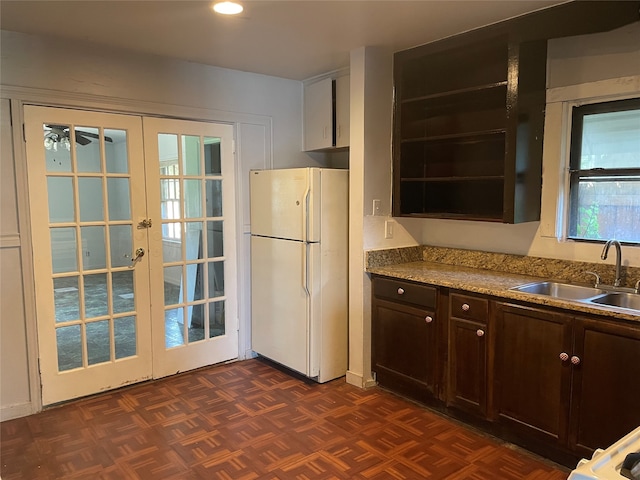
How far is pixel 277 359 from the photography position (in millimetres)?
3787

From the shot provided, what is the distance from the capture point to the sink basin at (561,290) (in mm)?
2680

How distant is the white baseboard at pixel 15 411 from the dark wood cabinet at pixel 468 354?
2.68 m

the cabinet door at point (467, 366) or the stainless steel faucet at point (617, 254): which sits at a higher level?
the stainless steel faucet at point (617, 254)

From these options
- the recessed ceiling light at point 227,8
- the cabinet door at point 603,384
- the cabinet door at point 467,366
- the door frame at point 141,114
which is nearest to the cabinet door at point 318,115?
the door frame at point 141,114

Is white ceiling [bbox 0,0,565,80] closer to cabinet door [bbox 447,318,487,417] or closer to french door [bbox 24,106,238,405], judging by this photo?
french door [bbox 24,106,238,405]

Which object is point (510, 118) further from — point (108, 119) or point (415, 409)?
point (108, 119)

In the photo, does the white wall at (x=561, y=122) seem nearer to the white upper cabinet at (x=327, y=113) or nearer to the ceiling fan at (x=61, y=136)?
the white upper cabinet at (x=327, y=113)

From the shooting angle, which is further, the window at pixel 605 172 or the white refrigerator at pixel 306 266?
the white refrigerator at pixel 306 266

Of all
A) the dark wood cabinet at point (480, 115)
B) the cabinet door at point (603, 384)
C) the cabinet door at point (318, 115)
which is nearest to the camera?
the cabinet door at point (603, 384)

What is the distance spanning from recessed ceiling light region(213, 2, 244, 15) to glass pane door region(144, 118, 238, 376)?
3.94ft

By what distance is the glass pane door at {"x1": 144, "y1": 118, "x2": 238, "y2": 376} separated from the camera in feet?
11.6

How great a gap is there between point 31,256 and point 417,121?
108 inches

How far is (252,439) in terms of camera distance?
276 cm

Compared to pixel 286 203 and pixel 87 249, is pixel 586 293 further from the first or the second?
pixel 87 249
